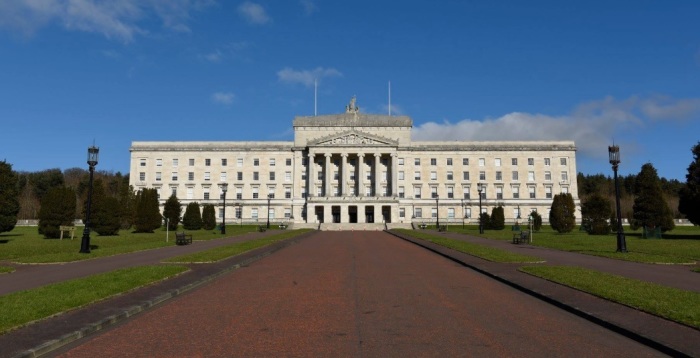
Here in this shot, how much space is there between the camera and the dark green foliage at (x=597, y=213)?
172 feet

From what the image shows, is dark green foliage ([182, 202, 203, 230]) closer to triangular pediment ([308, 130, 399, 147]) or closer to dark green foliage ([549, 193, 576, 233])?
triangular pediment ([308, 130, 399, 147])

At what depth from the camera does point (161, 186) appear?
10625 cm

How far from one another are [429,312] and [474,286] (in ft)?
15.0

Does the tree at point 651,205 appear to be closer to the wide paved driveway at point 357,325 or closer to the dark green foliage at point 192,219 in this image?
the wide paved driveway at point 357,325

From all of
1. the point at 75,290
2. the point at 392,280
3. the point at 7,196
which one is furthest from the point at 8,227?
the point at 392,280

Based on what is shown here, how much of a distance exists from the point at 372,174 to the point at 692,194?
216ft

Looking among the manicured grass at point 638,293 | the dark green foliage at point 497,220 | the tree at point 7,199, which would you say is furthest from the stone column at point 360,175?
the manicured grass at point 638,293

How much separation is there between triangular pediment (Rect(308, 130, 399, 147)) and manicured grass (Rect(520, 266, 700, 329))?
84.5 m

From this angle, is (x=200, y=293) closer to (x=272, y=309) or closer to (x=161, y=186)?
(x=272, y=309)

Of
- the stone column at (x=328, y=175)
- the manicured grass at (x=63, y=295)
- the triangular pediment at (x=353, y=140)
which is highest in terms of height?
the triangular pediment at (x=353, y=140)

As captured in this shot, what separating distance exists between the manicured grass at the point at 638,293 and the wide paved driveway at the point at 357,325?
1.54 meters

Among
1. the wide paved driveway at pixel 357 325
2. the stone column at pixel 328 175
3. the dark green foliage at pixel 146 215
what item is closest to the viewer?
the wide paved driveway at pixel 357 325

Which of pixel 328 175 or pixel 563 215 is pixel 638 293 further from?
pixel 328 175

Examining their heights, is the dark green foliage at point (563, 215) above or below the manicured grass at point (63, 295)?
above
